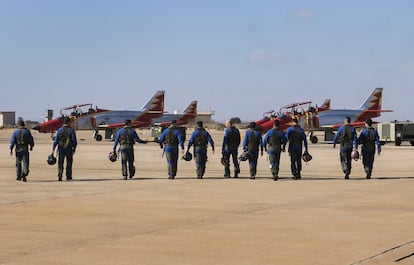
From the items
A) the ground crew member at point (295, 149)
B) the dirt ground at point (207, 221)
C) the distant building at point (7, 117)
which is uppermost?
the distant building at point (7, 117)

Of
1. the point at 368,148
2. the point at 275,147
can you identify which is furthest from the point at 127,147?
the point at 368,148

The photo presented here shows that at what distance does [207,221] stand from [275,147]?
10168mm

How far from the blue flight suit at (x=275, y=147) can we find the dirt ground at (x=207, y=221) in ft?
1.81

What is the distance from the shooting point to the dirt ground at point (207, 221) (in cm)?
1005

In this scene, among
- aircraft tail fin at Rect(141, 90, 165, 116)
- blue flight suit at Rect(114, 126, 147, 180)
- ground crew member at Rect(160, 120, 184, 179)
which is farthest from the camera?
aircraft tail fin at Rect(141, 90, 165, 116)

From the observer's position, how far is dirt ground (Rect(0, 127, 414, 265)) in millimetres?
10055

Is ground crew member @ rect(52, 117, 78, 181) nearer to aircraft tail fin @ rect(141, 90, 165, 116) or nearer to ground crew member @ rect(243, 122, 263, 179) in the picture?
ground crew member @ rect(243, 122, 263, 179)

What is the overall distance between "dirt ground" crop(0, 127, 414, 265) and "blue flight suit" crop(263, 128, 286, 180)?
1.81 ft

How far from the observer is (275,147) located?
921 inches

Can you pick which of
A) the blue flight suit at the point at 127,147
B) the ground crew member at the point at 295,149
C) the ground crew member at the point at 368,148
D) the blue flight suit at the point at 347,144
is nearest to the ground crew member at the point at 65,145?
the blue flight suit at the point at 127,147

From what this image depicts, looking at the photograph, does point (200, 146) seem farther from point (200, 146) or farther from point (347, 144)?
point (347, 144)

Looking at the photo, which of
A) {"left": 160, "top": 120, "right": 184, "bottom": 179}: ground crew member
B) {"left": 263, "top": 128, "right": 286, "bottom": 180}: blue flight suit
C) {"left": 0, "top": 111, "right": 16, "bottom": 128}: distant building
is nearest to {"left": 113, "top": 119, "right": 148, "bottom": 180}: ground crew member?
{"left": 160, "top": 120, "right": 184, "bottom": 179}: ground crew member

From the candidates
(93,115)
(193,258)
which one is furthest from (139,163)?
(93,115)

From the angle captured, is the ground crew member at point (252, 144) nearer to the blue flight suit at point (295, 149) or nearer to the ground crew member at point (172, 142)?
the blue flight suit at point (295, 149)
